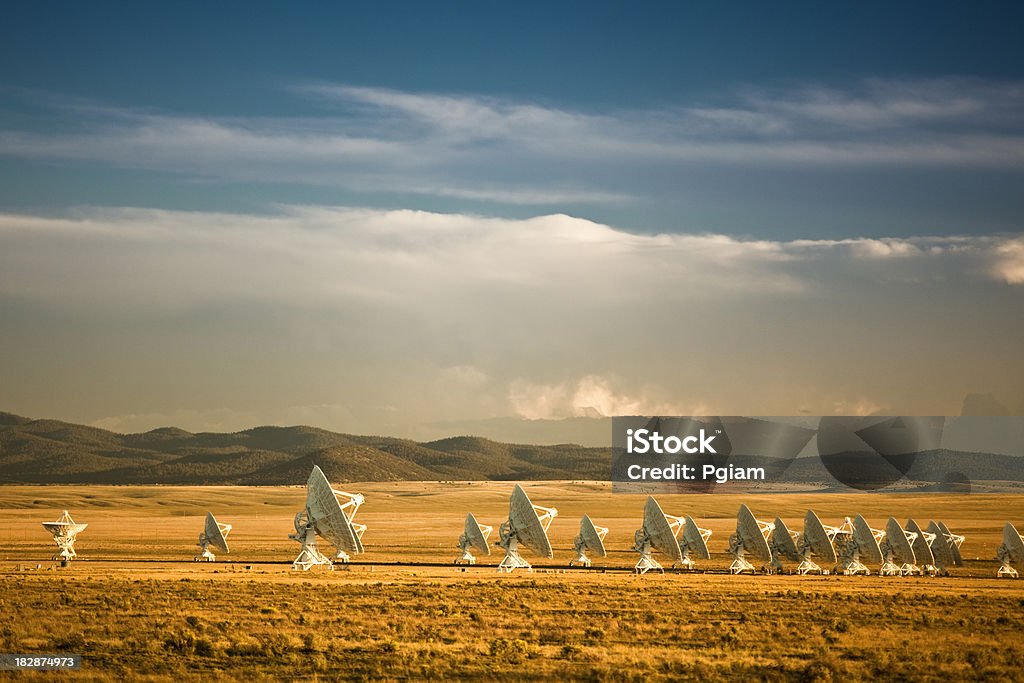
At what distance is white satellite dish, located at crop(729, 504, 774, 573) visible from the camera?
8219cm

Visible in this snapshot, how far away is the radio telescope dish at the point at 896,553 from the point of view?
85.6 metres

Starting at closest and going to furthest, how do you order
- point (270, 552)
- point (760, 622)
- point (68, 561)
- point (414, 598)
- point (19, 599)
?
1. point (760, 622)
2. point (19, 599)
3. point (414, 598)
4. point (68, 561)
5. point (270, 552)

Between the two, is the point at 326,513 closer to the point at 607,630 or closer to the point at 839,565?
the point at 607,630

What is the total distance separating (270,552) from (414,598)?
52973mm

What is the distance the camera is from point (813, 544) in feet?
279

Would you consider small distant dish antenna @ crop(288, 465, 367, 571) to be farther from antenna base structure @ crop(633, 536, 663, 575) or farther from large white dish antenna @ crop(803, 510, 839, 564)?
large white dish antenna @ crop(803, 510, 839, 564)

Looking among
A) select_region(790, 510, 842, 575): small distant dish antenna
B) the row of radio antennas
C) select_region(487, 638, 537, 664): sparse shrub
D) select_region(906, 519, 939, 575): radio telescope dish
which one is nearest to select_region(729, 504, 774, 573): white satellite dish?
the row of radio antennas

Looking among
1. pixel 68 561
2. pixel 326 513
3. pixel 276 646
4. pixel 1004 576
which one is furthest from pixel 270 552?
pixel 276 646

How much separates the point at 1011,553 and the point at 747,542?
2207 centimetres

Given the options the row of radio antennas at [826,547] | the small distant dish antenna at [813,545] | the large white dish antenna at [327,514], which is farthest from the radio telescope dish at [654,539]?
the large white dish antenna at [327,514]

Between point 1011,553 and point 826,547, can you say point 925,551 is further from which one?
point 826,547

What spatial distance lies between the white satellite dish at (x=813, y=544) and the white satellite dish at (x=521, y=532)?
2118 centimetres

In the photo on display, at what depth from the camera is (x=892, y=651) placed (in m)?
39.8

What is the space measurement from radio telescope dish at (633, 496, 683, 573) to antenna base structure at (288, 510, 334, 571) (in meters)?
23.6
